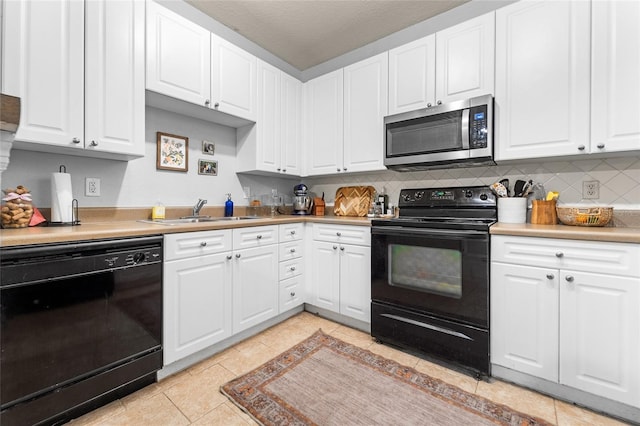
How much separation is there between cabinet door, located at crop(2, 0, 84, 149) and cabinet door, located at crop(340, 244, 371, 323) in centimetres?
196

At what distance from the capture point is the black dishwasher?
1.17 m

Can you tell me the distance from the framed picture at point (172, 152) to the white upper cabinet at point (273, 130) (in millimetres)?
540

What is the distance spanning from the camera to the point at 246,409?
145 centimetres

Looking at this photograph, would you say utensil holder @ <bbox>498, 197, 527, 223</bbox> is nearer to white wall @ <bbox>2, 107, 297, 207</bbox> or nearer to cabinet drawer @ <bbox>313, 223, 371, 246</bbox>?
cabinet drawer @ <bbox>313, 223, 371, 246</bbox>

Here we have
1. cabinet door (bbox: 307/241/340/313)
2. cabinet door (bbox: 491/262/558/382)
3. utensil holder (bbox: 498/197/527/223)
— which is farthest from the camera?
cabinet door (bbox: 307/241/340/313)

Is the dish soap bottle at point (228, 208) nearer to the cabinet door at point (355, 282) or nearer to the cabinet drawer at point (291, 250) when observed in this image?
the cabinet drawer at point (291, 250)

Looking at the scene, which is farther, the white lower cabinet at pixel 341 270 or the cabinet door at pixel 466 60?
the white lower cabinet at pixel 341 270

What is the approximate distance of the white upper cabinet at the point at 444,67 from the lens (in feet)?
6.73

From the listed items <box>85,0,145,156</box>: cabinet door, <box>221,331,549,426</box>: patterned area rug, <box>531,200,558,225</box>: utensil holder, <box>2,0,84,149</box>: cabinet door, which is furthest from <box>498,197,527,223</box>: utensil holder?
<box>2,0,84,149</box>: cabinet door

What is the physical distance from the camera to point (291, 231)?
2529mm

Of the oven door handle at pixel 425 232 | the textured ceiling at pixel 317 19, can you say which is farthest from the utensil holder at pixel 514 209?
the textured ceiling at pixel 317 19

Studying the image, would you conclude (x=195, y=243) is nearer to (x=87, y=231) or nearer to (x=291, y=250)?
(x=87, y=231)

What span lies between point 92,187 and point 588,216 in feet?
10.5

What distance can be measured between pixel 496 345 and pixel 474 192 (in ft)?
3.58
